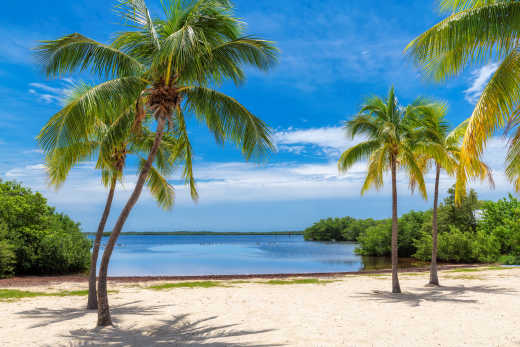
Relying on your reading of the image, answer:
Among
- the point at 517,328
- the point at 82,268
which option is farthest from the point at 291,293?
the point at 82,268

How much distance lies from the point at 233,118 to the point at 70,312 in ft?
22.7

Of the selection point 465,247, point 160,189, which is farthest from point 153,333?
point 465,247

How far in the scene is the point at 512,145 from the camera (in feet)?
24.7

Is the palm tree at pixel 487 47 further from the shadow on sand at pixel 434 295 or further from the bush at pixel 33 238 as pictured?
the bush at pixel 33 238

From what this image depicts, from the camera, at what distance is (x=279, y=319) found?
8.66 meters

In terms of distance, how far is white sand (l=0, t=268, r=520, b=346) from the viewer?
6773 mm

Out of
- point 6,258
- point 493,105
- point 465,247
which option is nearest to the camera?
point 493,105

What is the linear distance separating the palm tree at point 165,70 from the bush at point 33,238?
1590 cm

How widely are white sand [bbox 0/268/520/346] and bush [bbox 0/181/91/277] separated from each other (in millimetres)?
10226

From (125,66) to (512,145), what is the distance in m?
8.57

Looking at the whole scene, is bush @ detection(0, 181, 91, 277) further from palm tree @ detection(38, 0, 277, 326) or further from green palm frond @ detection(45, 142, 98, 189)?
palm tree @ detection(38, 0, 277, 326)

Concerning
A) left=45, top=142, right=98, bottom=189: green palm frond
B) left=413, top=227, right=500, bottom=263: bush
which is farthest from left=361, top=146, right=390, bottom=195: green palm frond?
left=413, top=227, right=500, bottom=263: bush

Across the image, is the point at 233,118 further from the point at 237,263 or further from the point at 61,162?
the point at 237,263

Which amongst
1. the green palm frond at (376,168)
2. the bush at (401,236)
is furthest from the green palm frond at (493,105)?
the bush at (401,236)
